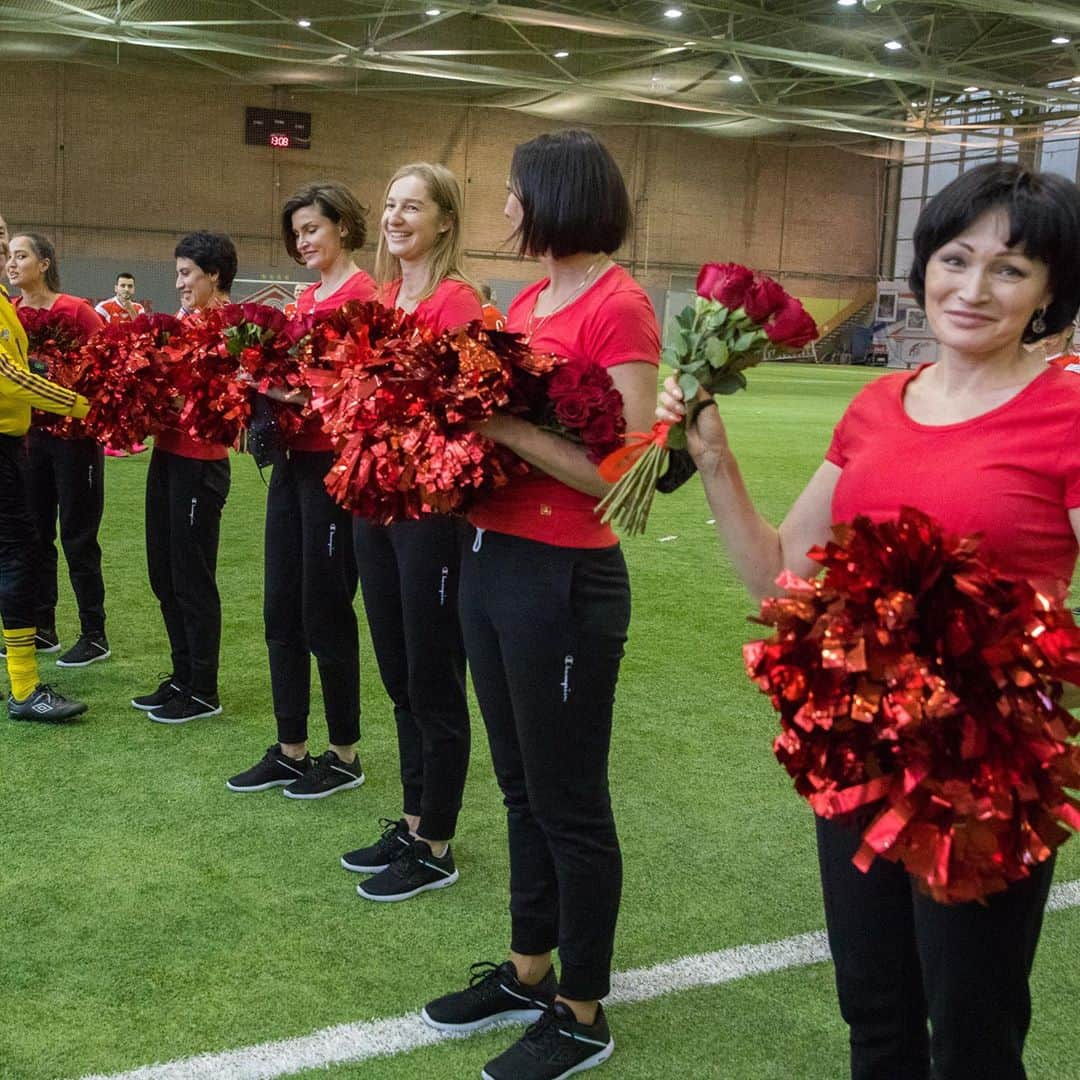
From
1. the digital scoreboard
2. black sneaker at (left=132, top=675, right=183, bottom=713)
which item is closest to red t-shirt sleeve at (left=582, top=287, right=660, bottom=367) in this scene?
black sneaker at (left=132, top=675, right=183, bottom=713)

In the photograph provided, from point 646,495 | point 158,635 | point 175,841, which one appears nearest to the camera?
point 646,495

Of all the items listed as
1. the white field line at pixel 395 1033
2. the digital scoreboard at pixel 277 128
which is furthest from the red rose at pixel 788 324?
the digital scoreboard at pixel 277 128

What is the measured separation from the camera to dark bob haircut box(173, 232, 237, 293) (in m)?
4.40

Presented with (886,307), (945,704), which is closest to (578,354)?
(945,704)

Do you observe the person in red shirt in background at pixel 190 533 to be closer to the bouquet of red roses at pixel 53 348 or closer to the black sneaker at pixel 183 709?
the black sneaker at pixel 183 709

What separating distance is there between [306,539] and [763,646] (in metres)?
2.28

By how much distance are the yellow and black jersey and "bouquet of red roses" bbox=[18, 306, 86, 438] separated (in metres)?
0.43

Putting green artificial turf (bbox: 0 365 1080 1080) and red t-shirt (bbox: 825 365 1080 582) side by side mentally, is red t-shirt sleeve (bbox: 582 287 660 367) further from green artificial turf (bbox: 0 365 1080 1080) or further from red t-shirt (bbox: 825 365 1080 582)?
green artificial turf (bbox: 0 365 1080 1080)

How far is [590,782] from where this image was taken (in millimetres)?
2408

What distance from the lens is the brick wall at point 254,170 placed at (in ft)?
81.0

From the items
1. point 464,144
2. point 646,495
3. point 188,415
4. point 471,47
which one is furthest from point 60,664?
point 464,144

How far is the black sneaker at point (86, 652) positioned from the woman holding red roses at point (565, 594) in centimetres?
321

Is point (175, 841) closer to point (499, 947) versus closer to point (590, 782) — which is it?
point (499, 947)

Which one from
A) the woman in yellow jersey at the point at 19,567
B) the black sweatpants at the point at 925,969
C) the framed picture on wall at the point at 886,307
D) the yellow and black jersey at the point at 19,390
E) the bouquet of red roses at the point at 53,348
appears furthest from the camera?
the framed picture on wall at the point at 886,307
